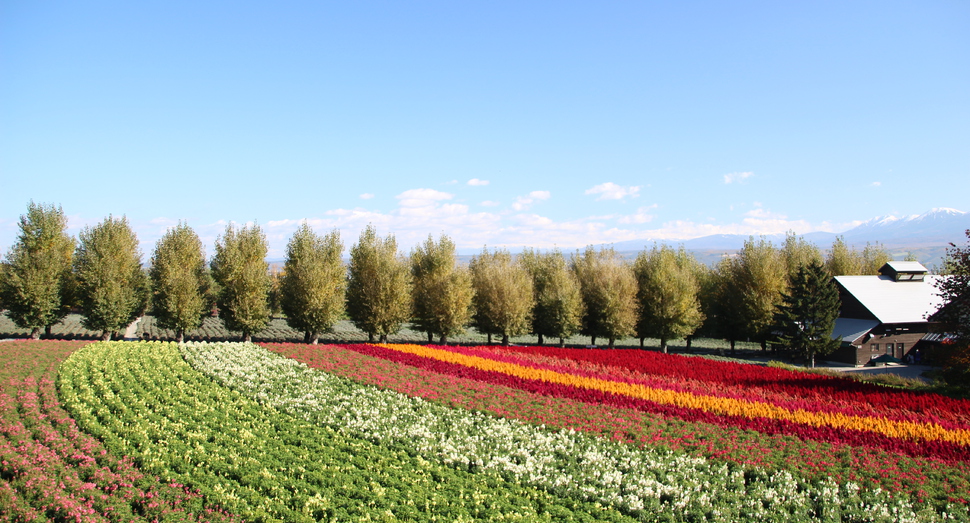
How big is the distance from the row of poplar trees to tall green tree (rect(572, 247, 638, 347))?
0.38 feet

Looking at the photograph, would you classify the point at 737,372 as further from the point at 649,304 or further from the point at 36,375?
the point at 36,375

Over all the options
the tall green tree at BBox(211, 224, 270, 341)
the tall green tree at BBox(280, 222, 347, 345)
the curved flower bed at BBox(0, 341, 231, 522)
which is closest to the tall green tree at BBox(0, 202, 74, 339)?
the tall green tree at BBox(211, 224, 270, 341)

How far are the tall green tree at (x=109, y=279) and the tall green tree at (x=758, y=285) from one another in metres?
50.0

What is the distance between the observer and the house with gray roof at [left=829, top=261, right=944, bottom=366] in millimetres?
41000

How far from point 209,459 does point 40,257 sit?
40358mm

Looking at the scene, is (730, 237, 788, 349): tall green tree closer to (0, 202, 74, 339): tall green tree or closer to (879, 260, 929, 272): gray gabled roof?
(879, 260, 929, 272): gray gabled roof

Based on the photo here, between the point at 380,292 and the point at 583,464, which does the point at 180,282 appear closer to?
the point at 380,292

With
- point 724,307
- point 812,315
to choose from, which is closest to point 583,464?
point 812,315

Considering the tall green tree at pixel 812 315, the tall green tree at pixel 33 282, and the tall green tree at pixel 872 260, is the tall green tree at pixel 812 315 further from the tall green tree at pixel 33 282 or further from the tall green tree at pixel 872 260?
the tall green tree at pixel 33 282

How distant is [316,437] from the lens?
14336mm

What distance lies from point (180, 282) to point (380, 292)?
14733mm

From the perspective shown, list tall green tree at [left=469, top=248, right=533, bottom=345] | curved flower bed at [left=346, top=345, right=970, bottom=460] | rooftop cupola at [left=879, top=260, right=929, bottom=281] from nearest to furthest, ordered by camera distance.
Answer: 1. curved flower bed at [left=346, top=345, right=970, bottom=460]
2. tall green tree at [left=469, top=248, right=533, bottom=345]
3. rooftop cupola at [left=879, top=260, right=929, bottom=281]

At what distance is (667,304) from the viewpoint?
45312mm

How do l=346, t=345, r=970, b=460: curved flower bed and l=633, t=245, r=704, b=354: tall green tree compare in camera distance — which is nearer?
l=346, t=345, r=970, b=460: curved flower bed
